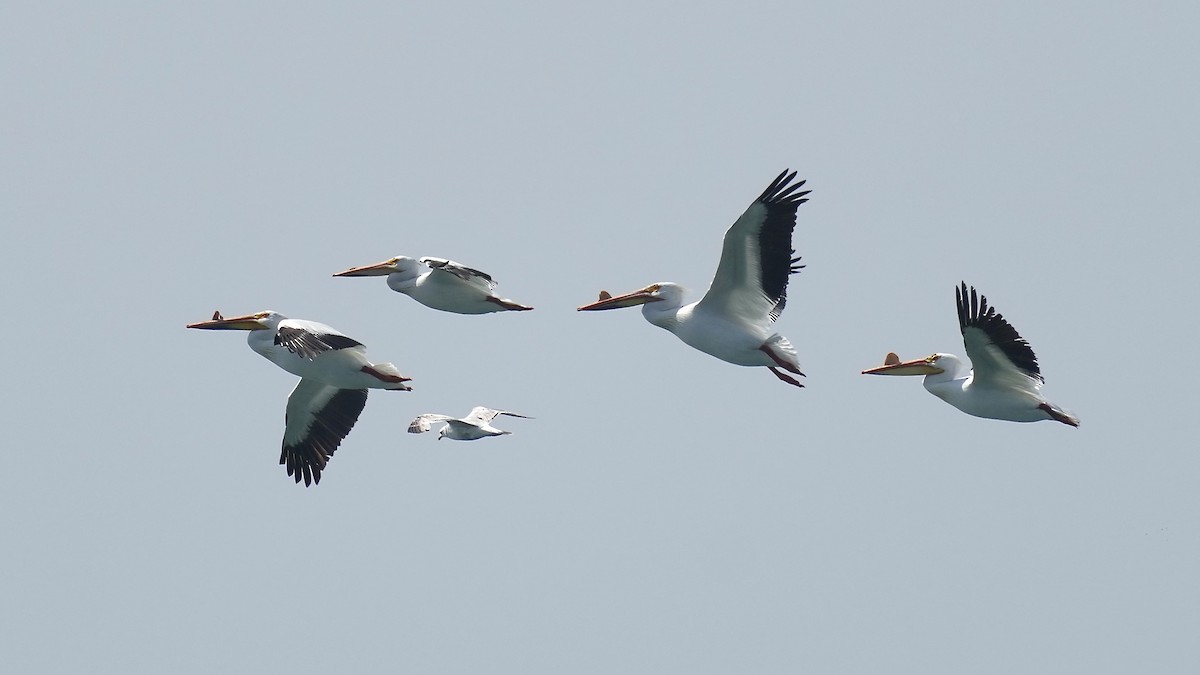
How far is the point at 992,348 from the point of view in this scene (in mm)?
13781

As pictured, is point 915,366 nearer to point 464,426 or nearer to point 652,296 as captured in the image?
point 652,296

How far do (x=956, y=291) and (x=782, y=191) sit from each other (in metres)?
1.56

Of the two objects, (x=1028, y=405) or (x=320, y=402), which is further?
(x=320, y=402)

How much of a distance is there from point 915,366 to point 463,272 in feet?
13.1

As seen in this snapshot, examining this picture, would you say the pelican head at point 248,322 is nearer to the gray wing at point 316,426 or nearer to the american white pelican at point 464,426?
the gray wing at point 316,426

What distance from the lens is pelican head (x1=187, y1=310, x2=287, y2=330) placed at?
15.8m

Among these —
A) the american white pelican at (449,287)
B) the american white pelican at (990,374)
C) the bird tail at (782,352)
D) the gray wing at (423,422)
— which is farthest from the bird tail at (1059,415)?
the gray wing at (423,422)

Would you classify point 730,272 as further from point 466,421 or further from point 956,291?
point 466,421

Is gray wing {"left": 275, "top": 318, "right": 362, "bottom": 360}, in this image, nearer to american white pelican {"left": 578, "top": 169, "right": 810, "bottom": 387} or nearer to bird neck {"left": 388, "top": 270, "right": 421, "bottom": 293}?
bird neck {"left": 388, "top": 270, "right": 421, "bottom": 293}

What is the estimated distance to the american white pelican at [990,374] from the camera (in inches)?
536

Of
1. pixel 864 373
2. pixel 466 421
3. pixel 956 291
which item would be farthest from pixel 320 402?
pixel 956 291

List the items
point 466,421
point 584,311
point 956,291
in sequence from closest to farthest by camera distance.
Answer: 1. point 956,291
2. point 584,311
3. point 466,421

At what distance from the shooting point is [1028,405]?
14055mm

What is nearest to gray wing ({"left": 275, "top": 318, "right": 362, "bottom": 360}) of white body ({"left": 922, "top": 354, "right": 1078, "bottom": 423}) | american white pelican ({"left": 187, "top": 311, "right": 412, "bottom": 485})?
american white pelican ({"left": 187, "top": 311, "right": 412, "bottom": 485})
